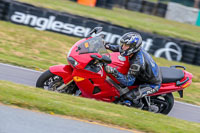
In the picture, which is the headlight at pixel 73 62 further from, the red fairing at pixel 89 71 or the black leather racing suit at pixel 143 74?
the black leather racing suit at pixel 143 74

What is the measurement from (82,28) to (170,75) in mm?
7034

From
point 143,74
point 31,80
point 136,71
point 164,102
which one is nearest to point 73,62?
point 136,71

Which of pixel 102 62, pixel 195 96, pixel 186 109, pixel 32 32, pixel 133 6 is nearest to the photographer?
pixel 102 62

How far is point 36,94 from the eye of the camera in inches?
249

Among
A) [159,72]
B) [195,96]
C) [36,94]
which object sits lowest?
[195,96]

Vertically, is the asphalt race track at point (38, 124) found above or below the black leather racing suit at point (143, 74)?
below

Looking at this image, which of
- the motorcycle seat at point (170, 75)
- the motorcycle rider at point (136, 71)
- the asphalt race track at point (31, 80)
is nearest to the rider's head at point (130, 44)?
the motorcycle rider at point (136, 71)

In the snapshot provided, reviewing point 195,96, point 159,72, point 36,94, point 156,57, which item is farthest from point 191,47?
point 36,94

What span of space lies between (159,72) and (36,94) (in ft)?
8.51

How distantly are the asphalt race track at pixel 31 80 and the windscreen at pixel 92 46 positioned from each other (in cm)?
219

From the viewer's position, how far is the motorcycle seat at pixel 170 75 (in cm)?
747

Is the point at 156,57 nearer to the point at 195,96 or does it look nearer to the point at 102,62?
the point at 195,96

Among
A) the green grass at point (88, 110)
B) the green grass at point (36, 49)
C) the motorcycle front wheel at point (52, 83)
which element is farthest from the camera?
the green grass at point (36, 49)

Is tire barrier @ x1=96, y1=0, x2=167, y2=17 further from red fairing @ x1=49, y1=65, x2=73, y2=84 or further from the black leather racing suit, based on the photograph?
red fairing @ x1=49, y1=65, x2=73, y2=84
